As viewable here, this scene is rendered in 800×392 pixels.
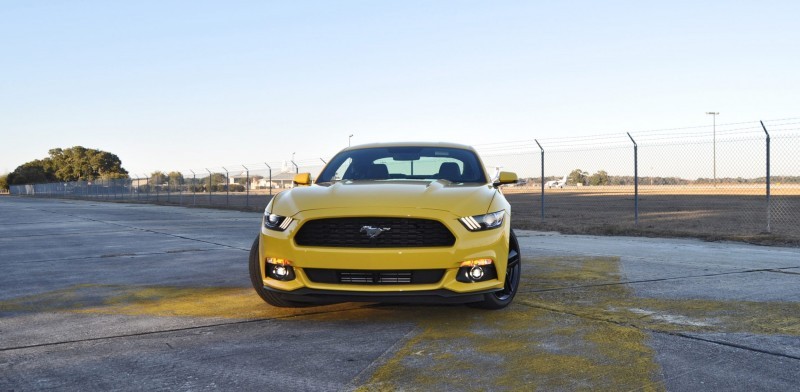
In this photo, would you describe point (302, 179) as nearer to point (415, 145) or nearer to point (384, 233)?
point (415, 145)

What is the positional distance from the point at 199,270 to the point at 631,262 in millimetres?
5264

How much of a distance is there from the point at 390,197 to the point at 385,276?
0.62 metres

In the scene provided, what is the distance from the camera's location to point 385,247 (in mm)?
4332

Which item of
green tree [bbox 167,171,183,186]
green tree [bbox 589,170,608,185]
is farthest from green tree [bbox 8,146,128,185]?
green tree [bbox 589,170,608,185]

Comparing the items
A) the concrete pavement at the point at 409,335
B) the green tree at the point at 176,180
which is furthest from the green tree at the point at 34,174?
the concrete pavement at the point at 409,335

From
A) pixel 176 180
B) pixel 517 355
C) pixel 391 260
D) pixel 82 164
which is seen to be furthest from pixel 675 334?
pixel 82 164

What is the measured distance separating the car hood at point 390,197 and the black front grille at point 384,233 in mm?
127

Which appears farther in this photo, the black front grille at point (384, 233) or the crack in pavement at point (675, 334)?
the black front grille at point (384, 233)

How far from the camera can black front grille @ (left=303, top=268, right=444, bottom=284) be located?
432 cm

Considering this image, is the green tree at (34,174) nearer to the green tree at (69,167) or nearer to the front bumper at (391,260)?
the green tree at (69,167)

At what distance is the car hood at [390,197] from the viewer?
14.9ft

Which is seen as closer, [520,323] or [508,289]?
[520,323]

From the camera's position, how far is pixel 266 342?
407 cm

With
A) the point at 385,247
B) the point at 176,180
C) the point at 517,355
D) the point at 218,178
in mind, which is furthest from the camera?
the point at 176,180
